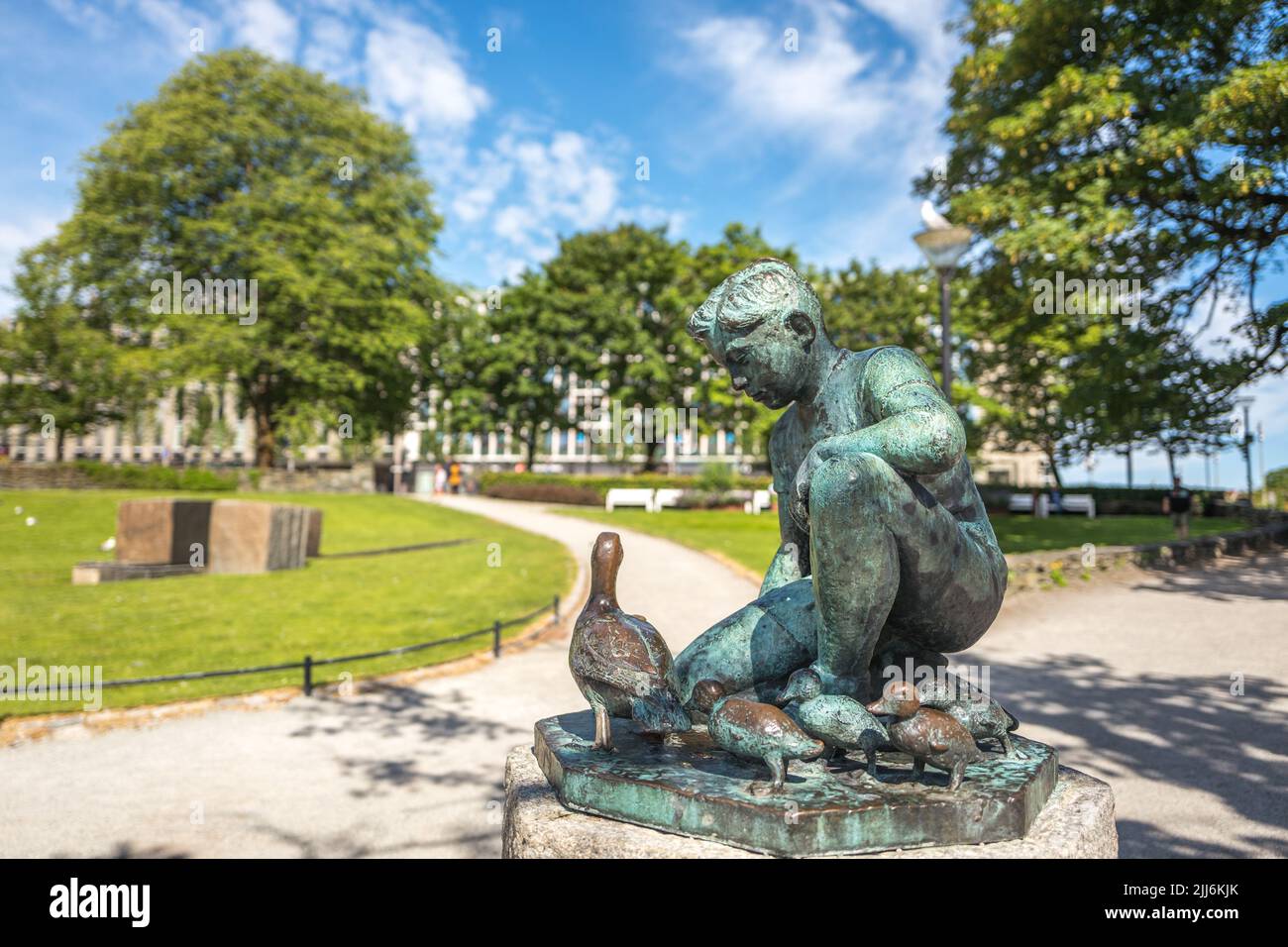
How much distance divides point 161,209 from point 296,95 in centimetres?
675

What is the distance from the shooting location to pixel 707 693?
94.6 inches

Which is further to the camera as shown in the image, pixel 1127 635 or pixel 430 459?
pixel 430 459

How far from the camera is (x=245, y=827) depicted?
474 cm

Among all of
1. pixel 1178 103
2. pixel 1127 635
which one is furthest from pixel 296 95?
pixel 1127 635

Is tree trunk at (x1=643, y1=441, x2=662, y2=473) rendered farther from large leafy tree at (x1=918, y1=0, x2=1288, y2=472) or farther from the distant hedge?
large leafy tree at (x1=918, y1=0, x2=1288, y2=472)

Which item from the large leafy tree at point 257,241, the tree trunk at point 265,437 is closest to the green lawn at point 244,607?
the large leafy tree at point 257,241

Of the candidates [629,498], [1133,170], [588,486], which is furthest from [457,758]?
[588,486]

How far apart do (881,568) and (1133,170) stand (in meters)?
15.2

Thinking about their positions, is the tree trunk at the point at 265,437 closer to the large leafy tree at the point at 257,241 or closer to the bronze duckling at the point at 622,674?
the large leafy tree at the point at 257,241

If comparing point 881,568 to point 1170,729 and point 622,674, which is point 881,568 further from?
point 1170,729

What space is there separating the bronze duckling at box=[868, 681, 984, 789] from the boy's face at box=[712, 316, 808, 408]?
935 millimetres

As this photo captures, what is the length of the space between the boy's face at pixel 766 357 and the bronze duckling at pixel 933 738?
36.8 inches

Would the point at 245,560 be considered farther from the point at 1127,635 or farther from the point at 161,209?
the point at 161,209

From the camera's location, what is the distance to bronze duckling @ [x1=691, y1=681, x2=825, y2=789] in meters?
1.95
